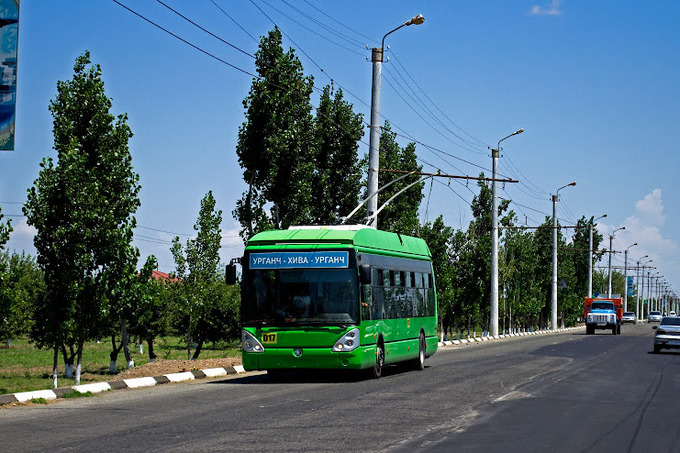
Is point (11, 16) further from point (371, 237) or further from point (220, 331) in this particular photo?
point (220, 331)

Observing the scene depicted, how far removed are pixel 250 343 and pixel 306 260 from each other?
7.18ft

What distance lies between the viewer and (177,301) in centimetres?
4322

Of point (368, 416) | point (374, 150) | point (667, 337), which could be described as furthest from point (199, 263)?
point (368, 416)

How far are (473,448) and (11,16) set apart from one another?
45.2 ft

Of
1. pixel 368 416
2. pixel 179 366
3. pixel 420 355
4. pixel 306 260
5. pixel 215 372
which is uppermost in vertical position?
pixel 306 260

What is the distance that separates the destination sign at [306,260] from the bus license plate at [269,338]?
1.46 metres

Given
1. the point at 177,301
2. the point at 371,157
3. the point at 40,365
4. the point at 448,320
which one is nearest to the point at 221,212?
the point at 177,301

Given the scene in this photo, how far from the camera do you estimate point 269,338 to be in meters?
20.8

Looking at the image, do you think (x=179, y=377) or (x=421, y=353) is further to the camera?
(x=421, y=353)

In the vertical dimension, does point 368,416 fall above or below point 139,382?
above

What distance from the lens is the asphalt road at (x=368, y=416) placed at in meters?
11.3

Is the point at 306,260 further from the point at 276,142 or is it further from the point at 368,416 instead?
the point at 276,142

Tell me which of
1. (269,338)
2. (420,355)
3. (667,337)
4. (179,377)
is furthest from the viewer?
(667,337)

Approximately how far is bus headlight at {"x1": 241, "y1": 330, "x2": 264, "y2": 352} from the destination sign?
1.51 m
